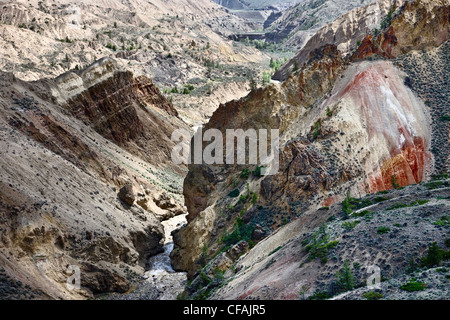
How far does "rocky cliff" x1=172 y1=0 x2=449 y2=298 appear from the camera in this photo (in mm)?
32719

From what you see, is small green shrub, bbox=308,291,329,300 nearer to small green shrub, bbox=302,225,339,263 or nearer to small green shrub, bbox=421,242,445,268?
small green shrub, bbox=302,225,339,263

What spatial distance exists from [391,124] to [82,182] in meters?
24.8

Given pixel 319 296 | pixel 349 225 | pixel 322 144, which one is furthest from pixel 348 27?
pixel 319 296

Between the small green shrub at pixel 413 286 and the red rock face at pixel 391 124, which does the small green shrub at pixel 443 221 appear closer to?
the small green shrub at pixel 413 286

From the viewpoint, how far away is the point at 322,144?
34.3 m

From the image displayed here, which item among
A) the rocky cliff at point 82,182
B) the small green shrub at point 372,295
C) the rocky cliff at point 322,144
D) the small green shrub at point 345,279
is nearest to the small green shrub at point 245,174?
the rocky cliff at point 322,144

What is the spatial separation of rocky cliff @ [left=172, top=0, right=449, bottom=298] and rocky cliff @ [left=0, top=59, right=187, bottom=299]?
542 cm

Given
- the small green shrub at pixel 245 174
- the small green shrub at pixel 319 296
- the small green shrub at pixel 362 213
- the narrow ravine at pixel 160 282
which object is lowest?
the narrow ravine at pixel 160 282

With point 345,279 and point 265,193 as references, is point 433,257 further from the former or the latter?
point 265,193

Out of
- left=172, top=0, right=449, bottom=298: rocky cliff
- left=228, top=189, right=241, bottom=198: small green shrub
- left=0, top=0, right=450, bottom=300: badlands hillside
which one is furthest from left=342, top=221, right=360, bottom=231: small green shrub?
left=228, top=189, right=241, bottom=198: small green shrub

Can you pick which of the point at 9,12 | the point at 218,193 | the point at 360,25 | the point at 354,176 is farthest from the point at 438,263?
the point at 9,12

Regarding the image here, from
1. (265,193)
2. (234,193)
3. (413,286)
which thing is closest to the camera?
(413,286)

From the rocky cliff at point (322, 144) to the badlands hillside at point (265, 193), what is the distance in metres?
0.11

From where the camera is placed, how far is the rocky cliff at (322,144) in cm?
3272
